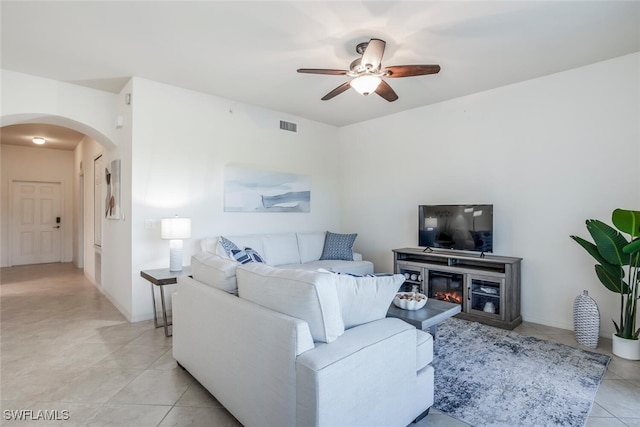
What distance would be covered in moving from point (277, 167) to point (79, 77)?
264 cm

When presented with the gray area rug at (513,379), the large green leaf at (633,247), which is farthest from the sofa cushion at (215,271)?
the large green leaf at (633,247)

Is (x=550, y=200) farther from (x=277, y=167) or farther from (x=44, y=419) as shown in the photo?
(x=44, y=419)

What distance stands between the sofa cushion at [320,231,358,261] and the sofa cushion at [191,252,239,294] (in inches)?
108

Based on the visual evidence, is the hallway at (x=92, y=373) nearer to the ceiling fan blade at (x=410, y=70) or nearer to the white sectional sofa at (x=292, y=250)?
the white sectional sofa at (x=292, y=250)

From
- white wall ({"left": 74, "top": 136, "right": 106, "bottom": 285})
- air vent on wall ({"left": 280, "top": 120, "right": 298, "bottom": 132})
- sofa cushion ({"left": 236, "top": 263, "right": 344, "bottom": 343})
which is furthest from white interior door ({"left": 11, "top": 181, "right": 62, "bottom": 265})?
sofa cushion ({"left": 236, "top": 263, "right": 344, "bottom": 343})

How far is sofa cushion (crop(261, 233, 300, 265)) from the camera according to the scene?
15.1 feet

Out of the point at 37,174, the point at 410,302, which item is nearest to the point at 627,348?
the point at 410,302

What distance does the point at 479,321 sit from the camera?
3828mm

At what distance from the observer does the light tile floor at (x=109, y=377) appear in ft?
6.80

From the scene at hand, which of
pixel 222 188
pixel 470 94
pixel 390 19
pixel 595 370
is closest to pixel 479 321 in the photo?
pixel 595 370

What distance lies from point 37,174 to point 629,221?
10.5m

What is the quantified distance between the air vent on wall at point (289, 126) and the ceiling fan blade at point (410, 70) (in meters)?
2.56

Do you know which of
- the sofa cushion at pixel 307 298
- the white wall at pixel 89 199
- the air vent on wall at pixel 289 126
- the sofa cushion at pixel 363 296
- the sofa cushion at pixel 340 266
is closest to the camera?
the sofa cushion at pixel 307 298

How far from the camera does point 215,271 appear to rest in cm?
224
